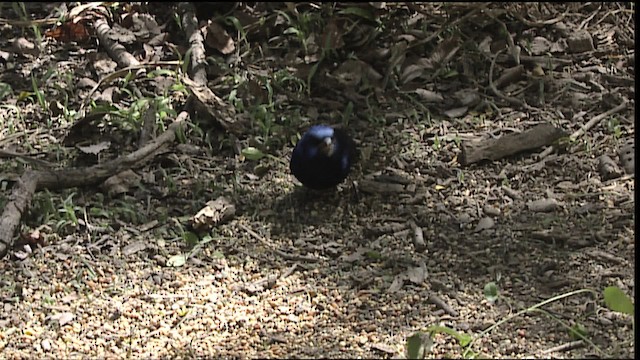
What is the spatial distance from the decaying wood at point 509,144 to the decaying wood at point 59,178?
999mm

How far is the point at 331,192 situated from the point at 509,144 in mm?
599

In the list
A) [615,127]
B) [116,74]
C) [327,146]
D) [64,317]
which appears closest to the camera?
[64,317]

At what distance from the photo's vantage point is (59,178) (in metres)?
3.19

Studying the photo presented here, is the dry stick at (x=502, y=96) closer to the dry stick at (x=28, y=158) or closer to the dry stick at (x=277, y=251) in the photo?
the dry stick at (x=277, y=251)

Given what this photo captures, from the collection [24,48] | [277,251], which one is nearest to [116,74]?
[24,48]

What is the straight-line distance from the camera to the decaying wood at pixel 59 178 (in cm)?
297

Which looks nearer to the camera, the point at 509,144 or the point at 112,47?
the point at 509,144

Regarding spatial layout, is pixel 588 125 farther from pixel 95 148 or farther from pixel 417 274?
pixel 95 148

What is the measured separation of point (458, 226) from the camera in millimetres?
2936

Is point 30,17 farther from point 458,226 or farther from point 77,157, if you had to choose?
point 458,226

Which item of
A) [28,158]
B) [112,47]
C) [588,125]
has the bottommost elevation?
[28,158]

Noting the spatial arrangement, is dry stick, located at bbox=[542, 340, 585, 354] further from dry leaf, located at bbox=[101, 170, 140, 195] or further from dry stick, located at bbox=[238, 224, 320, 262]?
dry leaf, located at bbox=[101, 170, 140, 195]

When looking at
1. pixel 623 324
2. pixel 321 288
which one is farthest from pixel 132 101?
pixel 623 324

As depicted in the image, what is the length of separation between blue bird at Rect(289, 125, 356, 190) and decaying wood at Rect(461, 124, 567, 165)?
41 centimetres
